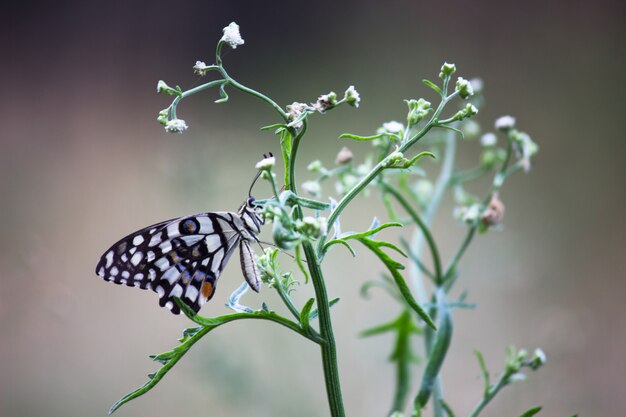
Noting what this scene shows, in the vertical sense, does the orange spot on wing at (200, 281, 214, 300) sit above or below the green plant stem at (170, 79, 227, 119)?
below

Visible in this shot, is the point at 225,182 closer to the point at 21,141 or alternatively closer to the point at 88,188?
the point at 88,188

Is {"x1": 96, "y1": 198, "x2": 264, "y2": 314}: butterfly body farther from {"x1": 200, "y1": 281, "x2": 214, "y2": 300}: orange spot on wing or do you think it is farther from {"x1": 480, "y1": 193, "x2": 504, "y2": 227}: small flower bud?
{"x1": 480, "y1": 193, "x2": 504, "y2": 227}: small flower bud

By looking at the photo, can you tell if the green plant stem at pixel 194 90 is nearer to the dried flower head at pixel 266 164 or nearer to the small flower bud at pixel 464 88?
the dried flower head at pixel 266 164

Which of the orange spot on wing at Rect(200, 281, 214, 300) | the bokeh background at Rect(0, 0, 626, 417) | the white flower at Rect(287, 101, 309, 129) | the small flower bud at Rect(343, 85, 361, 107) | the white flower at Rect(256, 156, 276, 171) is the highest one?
the bokeh background at Rect(0, 0, 626, 417)

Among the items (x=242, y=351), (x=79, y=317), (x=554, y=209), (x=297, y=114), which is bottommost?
(x=297, y=114)

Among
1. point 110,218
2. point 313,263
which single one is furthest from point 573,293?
point 313,263

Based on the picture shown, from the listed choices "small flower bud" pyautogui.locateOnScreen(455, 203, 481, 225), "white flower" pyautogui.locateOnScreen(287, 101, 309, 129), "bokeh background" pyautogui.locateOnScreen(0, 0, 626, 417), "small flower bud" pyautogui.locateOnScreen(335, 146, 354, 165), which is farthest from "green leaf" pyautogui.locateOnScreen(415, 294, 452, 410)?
"bokeh background" pyautogui.locateOnScreen(0, 0, 626, 417)

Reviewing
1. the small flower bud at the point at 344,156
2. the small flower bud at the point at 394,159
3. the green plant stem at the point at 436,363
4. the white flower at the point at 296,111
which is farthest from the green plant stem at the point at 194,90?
the green plant stem at the point at 436,363
